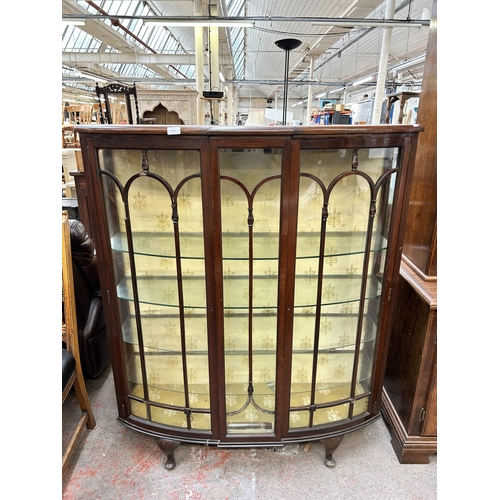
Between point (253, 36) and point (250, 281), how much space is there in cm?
751

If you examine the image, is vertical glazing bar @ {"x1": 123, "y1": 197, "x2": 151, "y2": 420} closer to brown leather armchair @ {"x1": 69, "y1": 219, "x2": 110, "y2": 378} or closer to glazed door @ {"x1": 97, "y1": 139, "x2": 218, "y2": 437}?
glazed door @ {"x1": 97, "y1": 139, "x2": 218, "y2": 437}

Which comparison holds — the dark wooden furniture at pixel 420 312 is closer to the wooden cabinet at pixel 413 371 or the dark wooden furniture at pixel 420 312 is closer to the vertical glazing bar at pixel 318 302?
the wooden cabinet at pixel 413 371

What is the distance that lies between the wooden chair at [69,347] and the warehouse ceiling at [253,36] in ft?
6.89

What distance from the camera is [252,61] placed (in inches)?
404

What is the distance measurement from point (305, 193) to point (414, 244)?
697 mm

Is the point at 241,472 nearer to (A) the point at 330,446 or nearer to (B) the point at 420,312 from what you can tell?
(A) the point at 330,446

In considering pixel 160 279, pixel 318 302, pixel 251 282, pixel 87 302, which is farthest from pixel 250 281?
pixel 87 302

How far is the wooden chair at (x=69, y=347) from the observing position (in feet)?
4.87

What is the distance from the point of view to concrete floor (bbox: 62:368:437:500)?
4.92 ft

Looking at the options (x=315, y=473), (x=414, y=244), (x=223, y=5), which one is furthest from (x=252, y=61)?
(x=315, y=473)

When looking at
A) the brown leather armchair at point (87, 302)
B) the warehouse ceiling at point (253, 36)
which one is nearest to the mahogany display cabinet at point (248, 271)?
the brown leather armchair at point (87, 302)

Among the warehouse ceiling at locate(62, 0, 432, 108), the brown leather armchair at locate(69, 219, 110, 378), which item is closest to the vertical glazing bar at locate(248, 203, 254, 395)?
the brown leather armchair at locate(69, 219, 110, 378)

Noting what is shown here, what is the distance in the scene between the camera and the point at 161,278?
1.46 meters

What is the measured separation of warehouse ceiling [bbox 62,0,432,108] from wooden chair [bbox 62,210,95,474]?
2.10 meters
